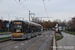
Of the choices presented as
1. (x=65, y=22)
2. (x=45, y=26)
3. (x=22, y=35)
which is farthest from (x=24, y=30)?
(x=65, y=22)

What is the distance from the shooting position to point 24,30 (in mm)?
22391

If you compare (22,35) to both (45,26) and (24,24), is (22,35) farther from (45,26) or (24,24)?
(45,26)

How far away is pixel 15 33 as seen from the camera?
21688 mm

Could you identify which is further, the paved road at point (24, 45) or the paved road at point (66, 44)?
the paved road at point (66, 44)

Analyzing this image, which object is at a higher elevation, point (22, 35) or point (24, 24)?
point (24, 24)

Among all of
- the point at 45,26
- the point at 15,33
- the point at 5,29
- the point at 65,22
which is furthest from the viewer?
the point at 65,22

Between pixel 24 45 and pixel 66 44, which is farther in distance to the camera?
pixel 66 44

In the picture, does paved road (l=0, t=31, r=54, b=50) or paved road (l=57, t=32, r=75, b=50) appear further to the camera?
paved road (l=57, t=32, r=75, b=50)

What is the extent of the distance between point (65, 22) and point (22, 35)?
14655 cm

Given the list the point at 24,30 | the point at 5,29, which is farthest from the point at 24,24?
the point at 5,29

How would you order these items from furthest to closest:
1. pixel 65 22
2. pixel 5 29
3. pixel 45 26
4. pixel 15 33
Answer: pixel 65 22, pixel 45 26, pixel 5 29, pixel 15 33

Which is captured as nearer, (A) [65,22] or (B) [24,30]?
(B) [24,30]

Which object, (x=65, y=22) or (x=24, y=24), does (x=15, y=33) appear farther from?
(x=65, y=22)

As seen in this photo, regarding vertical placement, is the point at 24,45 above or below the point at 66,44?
above
